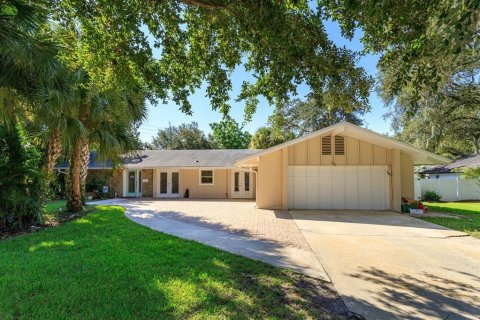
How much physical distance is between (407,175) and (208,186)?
1251cm

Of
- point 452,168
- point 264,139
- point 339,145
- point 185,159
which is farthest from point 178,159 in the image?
point 452,168

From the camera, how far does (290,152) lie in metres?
14.5

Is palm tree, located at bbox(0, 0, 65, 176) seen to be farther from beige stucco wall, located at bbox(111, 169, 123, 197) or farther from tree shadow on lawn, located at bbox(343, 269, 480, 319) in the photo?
beige stucco wall, located at bbox(111, 169, 123, 197)

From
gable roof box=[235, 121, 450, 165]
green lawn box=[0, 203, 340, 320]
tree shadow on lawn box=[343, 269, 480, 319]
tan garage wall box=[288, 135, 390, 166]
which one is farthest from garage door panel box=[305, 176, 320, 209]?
tree shadow on lawn box=[343, 269, 480, 319]

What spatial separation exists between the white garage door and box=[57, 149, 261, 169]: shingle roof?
6.69m

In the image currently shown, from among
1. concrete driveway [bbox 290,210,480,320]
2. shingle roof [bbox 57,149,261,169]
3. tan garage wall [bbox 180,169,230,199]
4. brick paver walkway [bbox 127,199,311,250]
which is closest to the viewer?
concrete driveway [bbox 290,210,480,320]

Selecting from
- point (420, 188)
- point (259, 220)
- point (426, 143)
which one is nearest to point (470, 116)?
point (426, 143)

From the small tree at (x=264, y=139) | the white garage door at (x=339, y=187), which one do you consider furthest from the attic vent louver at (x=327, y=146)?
the small tree at (x=264, y=139)

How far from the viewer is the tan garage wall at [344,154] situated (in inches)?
563

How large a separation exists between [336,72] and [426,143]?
819 inches

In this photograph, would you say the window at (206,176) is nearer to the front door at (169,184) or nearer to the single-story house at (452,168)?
the front door at (169,184)

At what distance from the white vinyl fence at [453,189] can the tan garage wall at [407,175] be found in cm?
752

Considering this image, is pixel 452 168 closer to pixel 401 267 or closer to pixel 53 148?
pixel 401 267

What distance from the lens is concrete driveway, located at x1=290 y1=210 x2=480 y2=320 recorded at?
390cm
